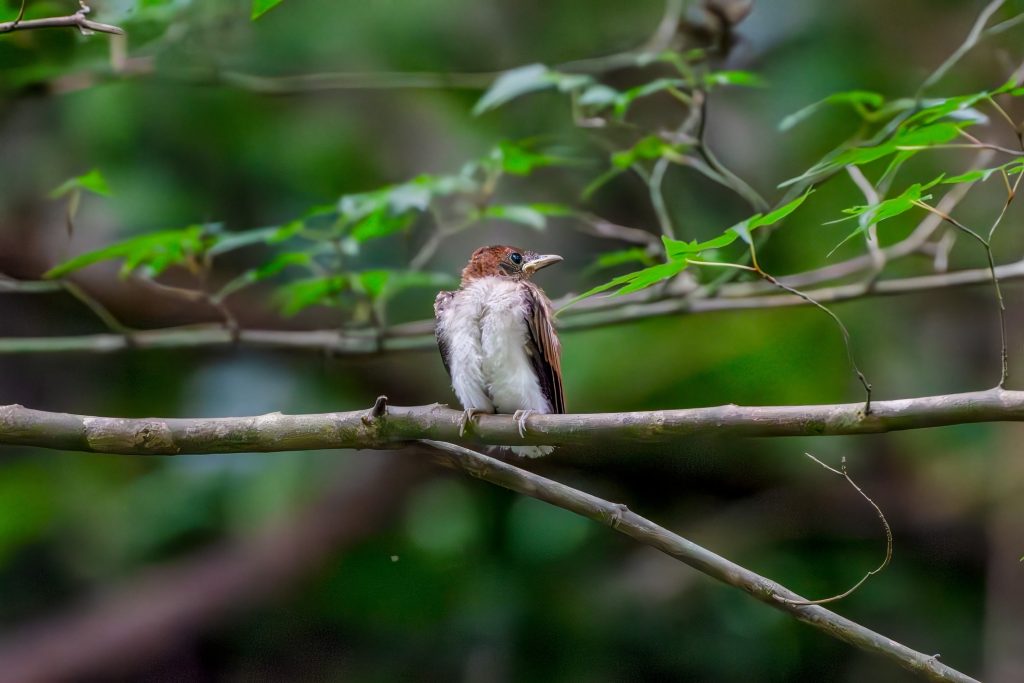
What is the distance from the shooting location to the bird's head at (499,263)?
10.5 ft

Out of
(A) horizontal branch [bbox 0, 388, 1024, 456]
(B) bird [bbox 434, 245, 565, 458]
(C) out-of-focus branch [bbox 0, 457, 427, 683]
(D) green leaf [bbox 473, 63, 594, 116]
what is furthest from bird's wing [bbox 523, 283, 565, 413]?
(C) out-of-focus branch [bbox 0, 457, 427, 683]

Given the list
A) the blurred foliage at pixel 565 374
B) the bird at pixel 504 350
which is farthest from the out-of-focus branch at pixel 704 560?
the blurred foliage at pixel 565 374

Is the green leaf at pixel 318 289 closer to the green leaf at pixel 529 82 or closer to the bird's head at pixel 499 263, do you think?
the bird's head at pixel 499 263

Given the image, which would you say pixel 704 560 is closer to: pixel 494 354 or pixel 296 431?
pixel 296 431

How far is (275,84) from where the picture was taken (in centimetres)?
409

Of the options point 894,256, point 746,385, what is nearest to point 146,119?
point 746,385

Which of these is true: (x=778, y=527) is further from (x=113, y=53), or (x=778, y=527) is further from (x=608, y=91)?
(x=113, y=53)

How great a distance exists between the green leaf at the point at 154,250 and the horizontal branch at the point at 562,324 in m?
0.39

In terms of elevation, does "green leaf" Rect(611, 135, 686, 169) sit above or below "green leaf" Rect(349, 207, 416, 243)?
above

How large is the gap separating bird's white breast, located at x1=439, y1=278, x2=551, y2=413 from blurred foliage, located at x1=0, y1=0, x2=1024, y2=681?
4.55 feet

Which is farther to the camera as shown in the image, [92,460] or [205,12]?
[92,460]

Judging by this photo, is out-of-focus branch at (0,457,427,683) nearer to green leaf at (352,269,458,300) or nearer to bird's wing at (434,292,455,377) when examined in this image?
green leaf at (352,269,458,300)

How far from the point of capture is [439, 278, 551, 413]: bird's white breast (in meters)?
2.85

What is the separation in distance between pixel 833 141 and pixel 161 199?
10.8 feet
